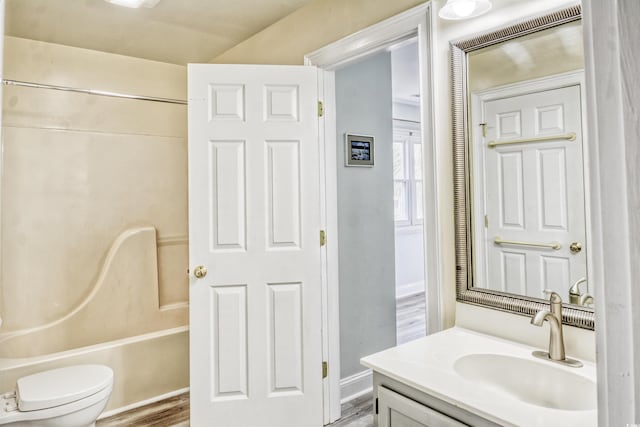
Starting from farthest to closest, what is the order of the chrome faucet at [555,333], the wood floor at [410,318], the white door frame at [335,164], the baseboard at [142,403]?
1. the wood floor at [410,318]
2. the baseboard at [142,403]
3. the white door frame at [335,164]
4. the chrome faucet at [555,333]

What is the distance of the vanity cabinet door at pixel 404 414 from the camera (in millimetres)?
1067

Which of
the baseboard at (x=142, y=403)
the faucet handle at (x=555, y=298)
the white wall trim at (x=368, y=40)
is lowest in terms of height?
the baseboard at (x=142, y=403)

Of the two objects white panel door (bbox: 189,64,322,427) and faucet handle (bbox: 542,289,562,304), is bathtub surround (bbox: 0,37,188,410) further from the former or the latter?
faucet handle (bbox: 542,289,562,304)

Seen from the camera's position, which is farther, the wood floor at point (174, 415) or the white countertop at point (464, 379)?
the wood floor at point (174, 415)

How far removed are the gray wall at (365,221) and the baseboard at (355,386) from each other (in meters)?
0.04

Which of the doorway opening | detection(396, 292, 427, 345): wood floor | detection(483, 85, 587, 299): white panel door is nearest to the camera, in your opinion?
detection(483, 85, 587, 299): white panel door

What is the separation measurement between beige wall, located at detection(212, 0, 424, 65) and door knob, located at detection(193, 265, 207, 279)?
1324mm

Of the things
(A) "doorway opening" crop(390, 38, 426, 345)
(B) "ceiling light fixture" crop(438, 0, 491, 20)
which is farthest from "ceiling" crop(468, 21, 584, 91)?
(A) "doorway opening" crop(390, 38, 426, 345)

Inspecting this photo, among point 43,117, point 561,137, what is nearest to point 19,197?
point 43,117

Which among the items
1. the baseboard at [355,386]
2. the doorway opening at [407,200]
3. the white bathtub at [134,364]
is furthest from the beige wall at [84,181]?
the doorway opening at [407,200]

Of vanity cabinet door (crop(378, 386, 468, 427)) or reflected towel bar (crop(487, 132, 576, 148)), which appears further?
reflected towel bar (crop(487, 132, 576, 148))

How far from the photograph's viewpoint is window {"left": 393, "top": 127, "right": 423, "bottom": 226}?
5.27 meters

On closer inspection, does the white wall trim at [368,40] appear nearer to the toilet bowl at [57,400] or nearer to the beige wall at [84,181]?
the beige wall at [84,181]

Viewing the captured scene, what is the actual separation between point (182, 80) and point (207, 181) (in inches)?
60.9
